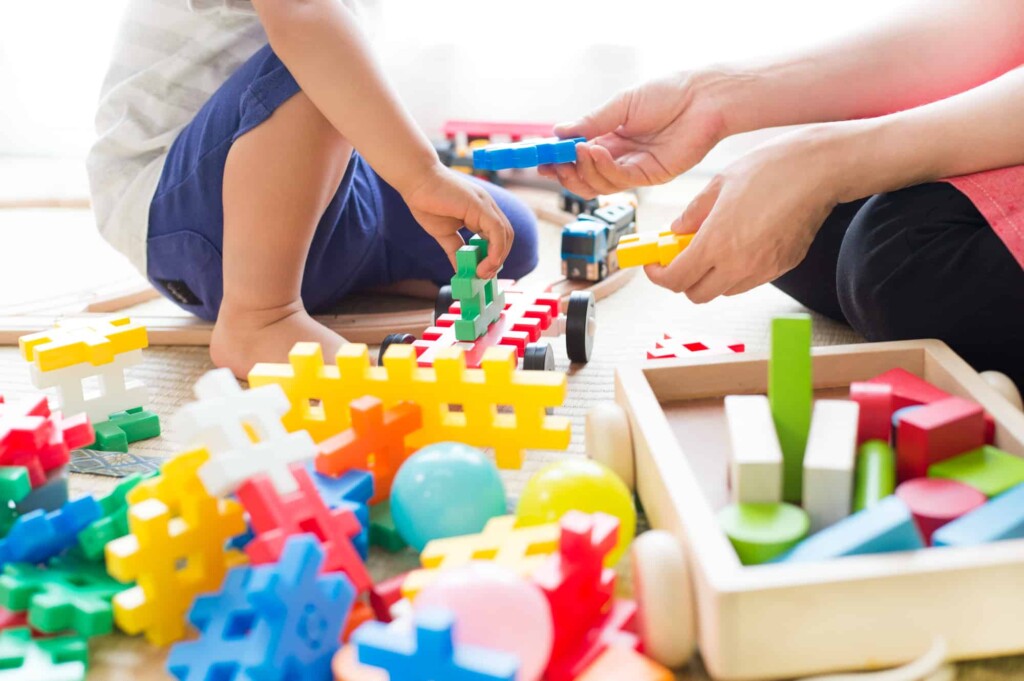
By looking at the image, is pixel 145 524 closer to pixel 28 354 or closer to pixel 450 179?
pixel 28 354

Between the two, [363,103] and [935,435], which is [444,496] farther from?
[363,103]

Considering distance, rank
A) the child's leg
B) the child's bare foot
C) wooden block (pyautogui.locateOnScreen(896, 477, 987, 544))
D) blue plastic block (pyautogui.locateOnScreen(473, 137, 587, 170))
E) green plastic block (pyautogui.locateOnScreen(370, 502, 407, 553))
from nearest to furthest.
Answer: wooden block (pyautogui.locateOnScreen(896, 477, 987, 544)) < green plastic block (pyautogui.locateOnScreen(370, 502, 407, 553)) < the child's leg < blue plastic block (pyautogui.locateOnScreen(473, 137, 587, 170)) < the child's bare foot

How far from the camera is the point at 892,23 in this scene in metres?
0.95

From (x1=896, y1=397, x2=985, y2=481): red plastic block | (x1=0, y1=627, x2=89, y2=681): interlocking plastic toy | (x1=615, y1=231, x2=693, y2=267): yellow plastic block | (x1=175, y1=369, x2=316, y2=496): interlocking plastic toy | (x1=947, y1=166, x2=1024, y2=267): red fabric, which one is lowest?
(x1=0, y1=627, x2=89, y2=681): interlocking plastic toy

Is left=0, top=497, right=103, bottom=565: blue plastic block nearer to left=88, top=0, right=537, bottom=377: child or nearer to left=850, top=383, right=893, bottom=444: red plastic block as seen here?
left=88, top=0, right=537, bottom=377: child

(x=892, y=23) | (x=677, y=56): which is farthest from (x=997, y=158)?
(x=677, y=56)

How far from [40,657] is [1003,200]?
2.37ft

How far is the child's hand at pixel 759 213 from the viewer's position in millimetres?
761

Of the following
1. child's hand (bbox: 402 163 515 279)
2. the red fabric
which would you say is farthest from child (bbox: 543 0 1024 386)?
child's hand (bbox: 402 163 515 279)

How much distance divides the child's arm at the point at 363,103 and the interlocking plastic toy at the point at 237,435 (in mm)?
353

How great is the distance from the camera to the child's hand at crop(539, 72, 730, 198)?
3.21 feet

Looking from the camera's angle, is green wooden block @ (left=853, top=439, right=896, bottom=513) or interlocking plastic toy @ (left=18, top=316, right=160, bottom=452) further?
interlocking plastic toy @ (left=18, top=316, right=160, bottom=452)

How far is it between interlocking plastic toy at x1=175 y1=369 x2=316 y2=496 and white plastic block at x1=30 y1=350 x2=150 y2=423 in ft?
0.91

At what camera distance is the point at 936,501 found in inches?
22.5
